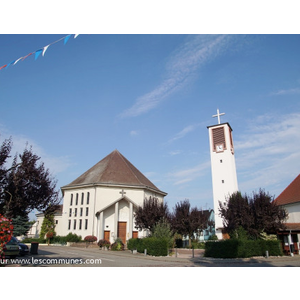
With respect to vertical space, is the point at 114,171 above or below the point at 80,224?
above

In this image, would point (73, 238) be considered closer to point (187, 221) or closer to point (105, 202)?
point (105, 202)

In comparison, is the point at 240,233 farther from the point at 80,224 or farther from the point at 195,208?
the point at 80,224

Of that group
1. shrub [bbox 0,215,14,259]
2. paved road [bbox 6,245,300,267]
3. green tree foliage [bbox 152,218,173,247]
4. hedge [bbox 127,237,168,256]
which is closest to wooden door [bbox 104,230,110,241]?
green tree foliage [bbox 152,218,173,247]

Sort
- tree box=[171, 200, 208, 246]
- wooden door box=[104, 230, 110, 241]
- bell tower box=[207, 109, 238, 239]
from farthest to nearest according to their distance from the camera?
bell tower box=[207, 109, 238, 239] → wooden door box=[104, 230, 110, 241] → tree box=[171, 200, 208, 246]

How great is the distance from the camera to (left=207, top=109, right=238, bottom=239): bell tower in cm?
4006

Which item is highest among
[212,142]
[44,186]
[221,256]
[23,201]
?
[212,142]

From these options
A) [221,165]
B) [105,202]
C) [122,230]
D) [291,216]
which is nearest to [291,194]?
[291,216]

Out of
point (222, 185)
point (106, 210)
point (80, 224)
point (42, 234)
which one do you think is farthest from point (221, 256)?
point (42, 234)

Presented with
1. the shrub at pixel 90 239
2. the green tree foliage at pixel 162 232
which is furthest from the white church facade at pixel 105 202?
the green tree foliage at pixel 162 232

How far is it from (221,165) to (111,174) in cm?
1786

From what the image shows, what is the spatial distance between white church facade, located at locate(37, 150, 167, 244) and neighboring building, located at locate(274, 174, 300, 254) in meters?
15.7

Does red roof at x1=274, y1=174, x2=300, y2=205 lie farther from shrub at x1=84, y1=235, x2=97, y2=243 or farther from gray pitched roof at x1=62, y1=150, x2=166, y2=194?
shrub at x1=84, y1=235, x2=97, y2=243

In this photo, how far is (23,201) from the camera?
11.6 metres

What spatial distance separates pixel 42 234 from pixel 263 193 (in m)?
29.0
